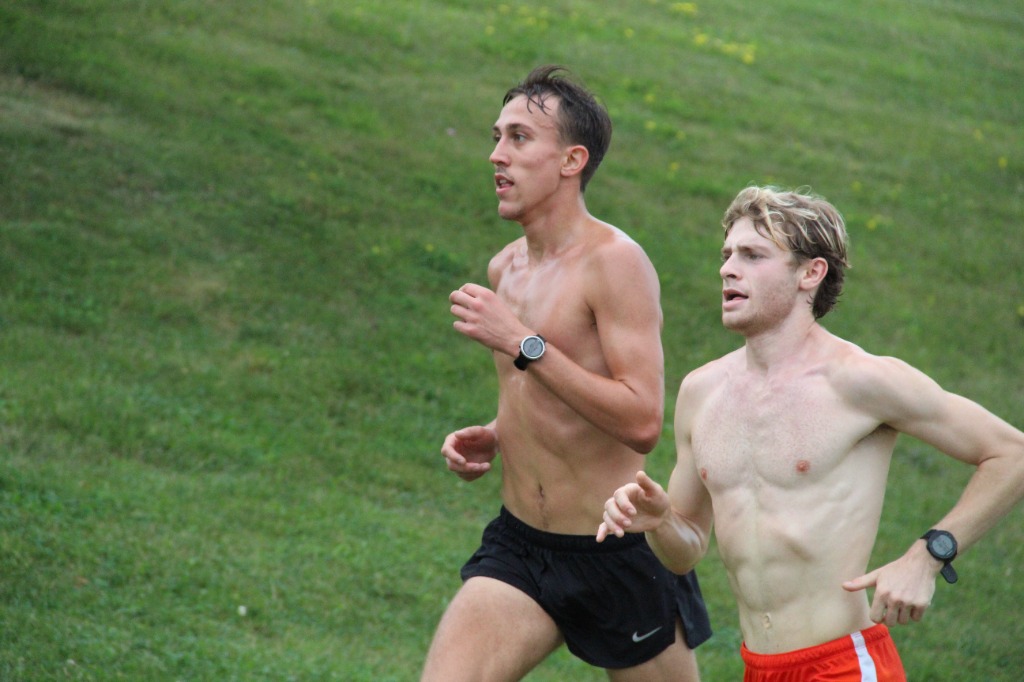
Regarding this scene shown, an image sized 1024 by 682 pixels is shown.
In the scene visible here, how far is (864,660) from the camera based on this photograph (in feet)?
10.9

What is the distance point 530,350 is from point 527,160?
775 millimetres

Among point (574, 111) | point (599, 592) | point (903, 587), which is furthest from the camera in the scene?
point (574, 111)

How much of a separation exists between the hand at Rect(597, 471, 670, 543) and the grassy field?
9.42ft

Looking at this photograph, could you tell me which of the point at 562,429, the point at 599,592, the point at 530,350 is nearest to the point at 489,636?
the point at 599,592

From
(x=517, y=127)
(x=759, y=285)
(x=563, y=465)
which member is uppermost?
(x=517, y=127)

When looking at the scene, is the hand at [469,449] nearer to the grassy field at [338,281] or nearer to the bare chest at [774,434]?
the bare chest at [774,434]

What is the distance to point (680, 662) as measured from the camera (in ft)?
14.0

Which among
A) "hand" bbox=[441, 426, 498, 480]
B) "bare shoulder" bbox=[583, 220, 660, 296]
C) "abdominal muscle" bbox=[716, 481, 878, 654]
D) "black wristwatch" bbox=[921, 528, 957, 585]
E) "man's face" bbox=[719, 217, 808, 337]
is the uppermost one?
"man's face" bbox=[719, 217, 808, 337]

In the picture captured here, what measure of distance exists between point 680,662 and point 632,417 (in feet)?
3.01

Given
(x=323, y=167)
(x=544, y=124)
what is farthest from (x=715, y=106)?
(x=544, y=124)

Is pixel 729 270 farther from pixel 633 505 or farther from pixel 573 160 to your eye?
pixel 573 160

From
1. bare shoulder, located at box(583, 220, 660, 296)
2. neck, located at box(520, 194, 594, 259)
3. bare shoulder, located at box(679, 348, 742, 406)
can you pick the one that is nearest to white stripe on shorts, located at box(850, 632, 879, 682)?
bare shoulder, located at box(679, 348, 742, 406)

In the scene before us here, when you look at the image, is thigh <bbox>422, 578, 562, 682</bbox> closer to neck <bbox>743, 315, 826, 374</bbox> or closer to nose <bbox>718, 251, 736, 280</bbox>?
neck <bbox>743, 315, 826, 374</bbox>

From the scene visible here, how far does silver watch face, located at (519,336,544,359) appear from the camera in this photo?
3945mm
